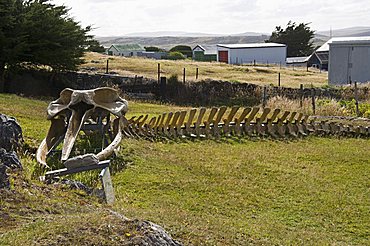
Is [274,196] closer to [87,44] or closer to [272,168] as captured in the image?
[272,168]

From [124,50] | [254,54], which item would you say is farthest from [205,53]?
[124,50]

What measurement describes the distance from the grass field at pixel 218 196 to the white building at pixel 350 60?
685 inches

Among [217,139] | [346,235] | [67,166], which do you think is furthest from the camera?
[217,139]

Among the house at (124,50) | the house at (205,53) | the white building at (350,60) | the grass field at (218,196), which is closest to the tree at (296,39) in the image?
the house at (205,53)

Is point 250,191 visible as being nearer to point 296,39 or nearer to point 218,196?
point 218,196

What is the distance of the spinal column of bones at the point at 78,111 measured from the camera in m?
10.8

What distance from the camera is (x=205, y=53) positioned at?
3036 inches

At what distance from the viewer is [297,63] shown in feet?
226

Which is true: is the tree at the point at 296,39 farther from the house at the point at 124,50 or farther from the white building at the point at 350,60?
the white building at the point at 350,60

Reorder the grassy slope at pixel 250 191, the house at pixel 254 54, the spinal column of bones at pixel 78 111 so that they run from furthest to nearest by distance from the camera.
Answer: the house at pixel 254 54 < the spinal column of bones at pixel 78 111 < the grassy slope at pixel 250 191

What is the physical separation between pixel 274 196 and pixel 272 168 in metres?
2.18

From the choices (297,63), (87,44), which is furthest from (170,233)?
(297,63)

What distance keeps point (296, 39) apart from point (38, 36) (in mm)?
61633

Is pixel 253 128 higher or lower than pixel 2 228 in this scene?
lower
